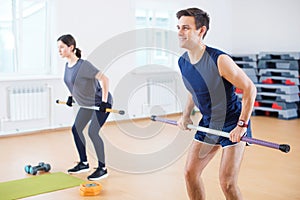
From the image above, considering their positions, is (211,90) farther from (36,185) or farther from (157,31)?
(157,31)

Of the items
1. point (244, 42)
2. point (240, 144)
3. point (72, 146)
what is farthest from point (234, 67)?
point (244, 42)

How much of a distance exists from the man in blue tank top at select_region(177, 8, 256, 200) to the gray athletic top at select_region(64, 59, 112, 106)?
144 centimetres

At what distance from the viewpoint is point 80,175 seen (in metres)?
4.11

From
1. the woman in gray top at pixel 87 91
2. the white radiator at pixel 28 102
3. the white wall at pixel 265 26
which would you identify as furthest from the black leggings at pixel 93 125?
the white wall at pixel 265 26

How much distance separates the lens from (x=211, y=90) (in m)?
2.49

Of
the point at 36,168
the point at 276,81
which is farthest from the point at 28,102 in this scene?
the point at 276,81

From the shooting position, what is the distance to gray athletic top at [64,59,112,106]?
3.85m

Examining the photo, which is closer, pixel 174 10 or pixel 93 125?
pixel 93 125

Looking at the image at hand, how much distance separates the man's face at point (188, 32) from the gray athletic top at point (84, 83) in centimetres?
153

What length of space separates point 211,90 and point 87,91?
172 centimetres

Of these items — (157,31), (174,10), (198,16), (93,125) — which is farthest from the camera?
(174,10)

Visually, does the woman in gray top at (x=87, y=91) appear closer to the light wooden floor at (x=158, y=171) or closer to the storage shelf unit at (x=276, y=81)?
the light wooden floor at (x=158, y=171)

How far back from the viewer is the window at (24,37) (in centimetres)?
599

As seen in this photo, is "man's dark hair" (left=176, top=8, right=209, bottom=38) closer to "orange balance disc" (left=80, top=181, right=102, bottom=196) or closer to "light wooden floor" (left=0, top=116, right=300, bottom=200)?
"light wooden floor" (left=0, top=116, right=300, bottom=200)
